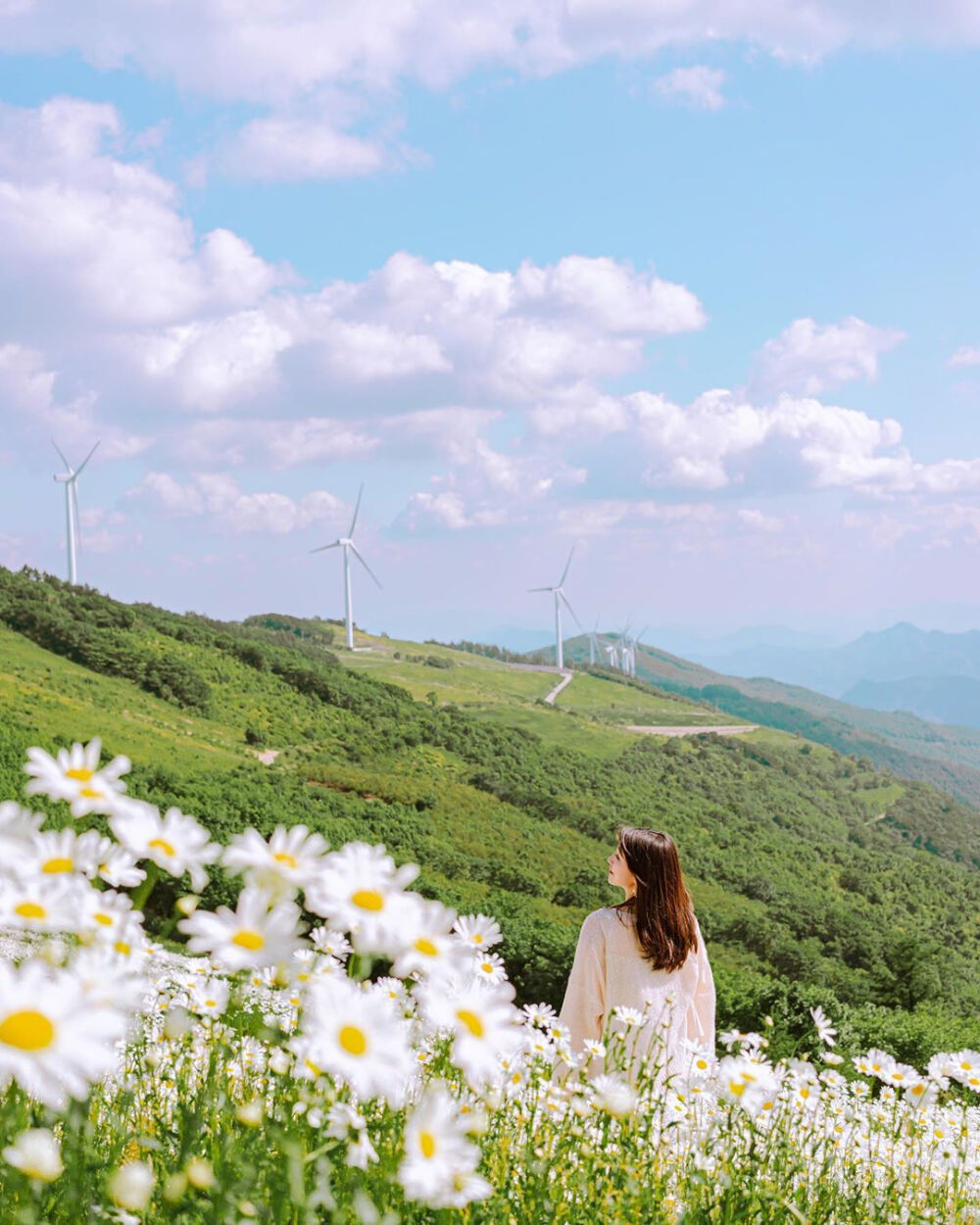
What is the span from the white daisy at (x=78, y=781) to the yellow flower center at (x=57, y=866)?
11 centimetres

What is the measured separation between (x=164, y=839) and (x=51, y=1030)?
536 millimetres

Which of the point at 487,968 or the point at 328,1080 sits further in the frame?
the point at 487,968

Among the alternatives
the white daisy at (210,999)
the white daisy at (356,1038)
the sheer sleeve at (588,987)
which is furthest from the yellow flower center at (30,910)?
the sheer sleeve at (588,987)

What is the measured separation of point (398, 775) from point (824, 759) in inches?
2816

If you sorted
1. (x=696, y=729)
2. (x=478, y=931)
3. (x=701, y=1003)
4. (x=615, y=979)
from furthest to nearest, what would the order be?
(x=696, y=729) < (x=701, y=1003) < (x=615, y=979) < (x=478, y=931)

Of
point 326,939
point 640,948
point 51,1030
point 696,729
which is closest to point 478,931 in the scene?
point 326,939

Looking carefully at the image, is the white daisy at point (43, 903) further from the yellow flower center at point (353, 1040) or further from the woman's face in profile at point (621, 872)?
the woman's face in profile at point (621, 872)

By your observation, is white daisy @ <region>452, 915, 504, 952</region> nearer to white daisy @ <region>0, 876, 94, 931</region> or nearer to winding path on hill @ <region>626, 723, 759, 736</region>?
white daisy @ <region>0, 876, 94, 931</region>

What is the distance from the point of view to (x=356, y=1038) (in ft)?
6.00

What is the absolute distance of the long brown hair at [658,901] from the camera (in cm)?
627

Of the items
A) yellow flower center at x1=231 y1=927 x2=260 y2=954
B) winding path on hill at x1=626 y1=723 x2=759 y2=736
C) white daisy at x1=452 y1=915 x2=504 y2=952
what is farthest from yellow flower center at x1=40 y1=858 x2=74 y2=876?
winding path on hill at x1=626 y1=723 x2=759 y2=736

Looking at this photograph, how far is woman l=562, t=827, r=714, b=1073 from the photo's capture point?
6273 millimetres

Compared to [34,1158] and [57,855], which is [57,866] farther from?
[34,1158]

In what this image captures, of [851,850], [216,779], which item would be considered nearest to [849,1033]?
[216,779]
